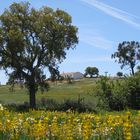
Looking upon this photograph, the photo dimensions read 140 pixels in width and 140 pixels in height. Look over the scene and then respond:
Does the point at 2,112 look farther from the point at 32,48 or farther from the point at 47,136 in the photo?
the point at 32,48

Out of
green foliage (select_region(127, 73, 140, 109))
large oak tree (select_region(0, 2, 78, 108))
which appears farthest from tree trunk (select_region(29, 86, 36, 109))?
green foliage (select_region(127, 73, 140, 109))

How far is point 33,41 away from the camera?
52.1 m

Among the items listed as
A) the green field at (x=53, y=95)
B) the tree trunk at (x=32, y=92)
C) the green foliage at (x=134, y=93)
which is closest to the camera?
the green foliage at (x=134, y=93)

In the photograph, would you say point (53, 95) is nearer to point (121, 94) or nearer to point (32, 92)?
point (32, 92)

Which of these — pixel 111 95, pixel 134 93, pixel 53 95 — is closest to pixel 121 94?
pixel 111 95

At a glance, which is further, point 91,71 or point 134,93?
point 91,71

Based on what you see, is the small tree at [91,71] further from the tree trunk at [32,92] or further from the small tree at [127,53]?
the tree trunk at [32,92]

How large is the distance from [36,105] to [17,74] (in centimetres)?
395

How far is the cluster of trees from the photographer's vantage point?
51.0 metres

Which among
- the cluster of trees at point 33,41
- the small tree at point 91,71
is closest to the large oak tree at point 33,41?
the cluster of trees at point 33,41

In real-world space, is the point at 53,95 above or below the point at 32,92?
below

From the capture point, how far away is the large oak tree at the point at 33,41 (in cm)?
5106

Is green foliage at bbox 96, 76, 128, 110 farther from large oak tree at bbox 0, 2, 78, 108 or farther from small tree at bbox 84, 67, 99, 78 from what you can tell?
small tree at bbox 84, 67, 99, 78

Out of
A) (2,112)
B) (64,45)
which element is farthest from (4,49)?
(2,112)
